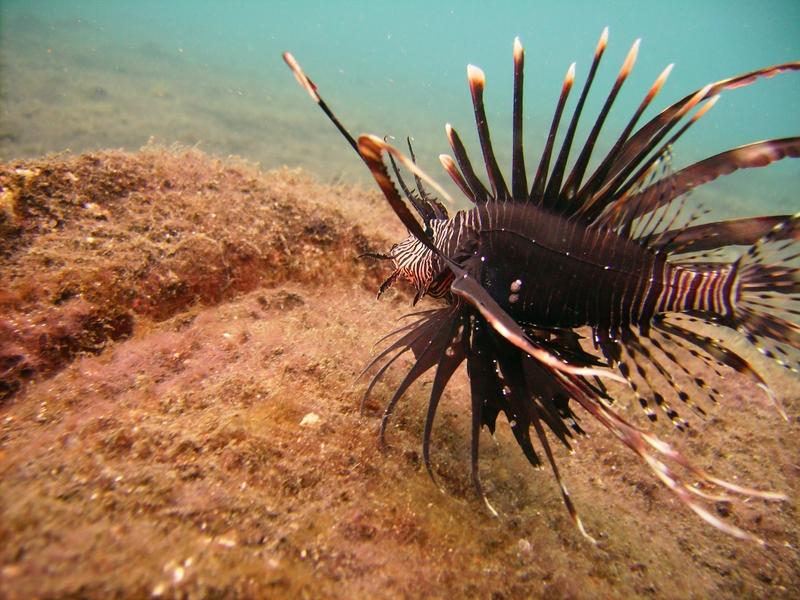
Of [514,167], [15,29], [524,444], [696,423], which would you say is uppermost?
[514,167]

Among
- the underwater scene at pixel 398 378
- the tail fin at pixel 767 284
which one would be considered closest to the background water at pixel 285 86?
the underwater scene at pixel 398 378

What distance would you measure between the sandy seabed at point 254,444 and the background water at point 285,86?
3495mm

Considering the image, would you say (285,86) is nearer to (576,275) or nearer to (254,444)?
(576,275)

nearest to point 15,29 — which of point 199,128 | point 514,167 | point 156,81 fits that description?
point 156,81

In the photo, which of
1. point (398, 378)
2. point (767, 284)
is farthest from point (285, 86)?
point (767, 284)

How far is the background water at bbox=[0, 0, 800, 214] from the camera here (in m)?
17.7

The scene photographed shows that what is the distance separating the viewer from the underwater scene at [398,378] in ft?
5.51

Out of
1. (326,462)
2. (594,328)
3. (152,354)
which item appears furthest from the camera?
(152,354)

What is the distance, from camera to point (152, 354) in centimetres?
Answer: 280

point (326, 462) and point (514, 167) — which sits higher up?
point (514, 167)

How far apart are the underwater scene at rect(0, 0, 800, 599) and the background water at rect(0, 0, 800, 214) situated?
362cm

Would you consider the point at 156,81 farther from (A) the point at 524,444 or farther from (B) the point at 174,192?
(A) the point at 524,444

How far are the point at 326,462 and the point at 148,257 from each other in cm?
226

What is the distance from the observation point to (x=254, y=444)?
2094 millimetres
